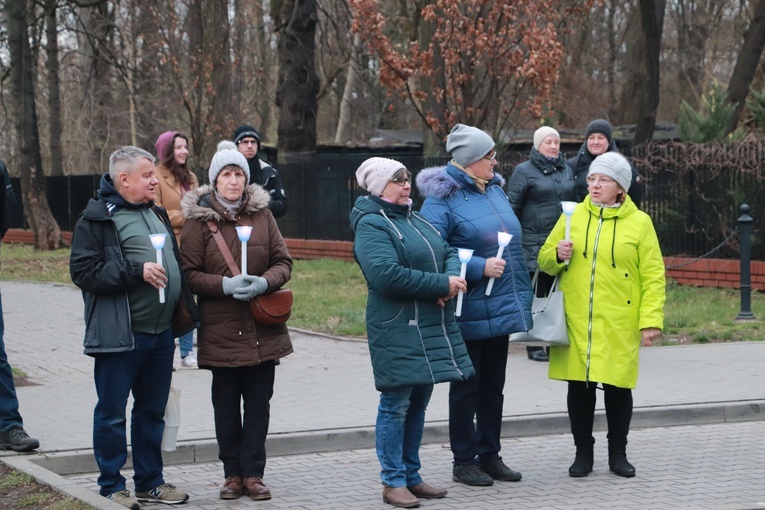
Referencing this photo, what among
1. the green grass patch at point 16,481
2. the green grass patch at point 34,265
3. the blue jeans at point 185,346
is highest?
the blue jeans at point 185,346

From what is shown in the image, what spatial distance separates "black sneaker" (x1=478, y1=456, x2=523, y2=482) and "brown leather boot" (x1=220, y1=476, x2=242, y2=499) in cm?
143

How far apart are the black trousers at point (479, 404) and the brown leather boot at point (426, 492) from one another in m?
0.37

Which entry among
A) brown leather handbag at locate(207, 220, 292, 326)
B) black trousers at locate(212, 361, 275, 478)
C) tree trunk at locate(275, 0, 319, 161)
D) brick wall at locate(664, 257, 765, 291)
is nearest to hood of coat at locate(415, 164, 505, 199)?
brown leather handbag at locate(207, 220, 292, 326)

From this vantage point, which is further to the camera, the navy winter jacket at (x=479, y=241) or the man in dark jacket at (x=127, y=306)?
the navy winter jacket at (x=479, y=241)

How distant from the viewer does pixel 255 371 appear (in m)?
6.49

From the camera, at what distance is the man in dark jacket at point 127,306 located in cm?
595

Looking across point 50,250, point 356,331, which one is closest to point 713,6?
point 50,250

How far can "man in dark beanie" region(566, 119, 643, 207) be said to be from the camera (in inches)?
383

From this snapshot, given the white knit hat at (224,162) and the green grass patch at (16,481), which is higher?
the white knit hat at (224,162)

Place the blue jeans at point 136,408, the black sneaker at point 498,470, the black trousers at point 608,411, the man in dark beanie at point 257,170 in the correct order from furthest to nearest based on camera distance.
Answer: the man in dark beanie at point 257,170 → the black trousers at point 608,411 → the black sneaker at point 498,470 → the blue jeans at point 136,408

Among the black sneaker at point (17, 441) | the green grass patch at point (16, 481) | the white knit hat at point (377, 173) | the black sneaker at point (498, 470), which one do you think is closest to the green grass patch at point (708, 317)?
the black sneaker at point (498, 470)

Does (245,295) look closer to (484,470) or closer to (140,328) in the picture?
(140,328)

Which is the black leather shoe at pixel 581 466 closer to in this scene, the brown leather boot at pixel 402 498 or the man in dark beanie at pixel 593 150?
the brown leather boot at pixel 402 498

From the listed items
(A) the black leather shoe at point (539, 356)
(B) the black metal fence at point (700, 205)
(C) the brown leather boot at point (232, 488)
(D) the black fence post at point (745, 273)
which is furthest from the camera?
(B) the black metal fence at point (700, 205)
